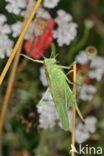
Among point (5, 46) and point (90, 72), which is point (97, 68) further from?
point (5, 46)

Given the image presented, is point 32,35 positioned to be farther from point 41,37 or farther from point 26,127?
point 26,127

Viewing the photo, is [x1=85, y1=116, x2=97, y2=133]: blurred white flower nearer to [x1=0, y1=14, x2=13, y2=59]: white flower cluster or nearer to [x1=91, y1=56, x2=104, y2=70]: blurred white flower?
[x1=91, y1=56, x2=104, y2=70]: blurred white flower

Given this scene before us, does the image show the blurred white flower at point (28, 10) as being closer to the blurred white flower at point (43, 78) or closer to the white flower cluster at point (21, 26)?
the white flower cluster at point (21, 26)

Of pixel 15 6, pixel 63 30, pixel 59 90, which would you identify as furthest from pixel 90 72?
pixel 59 90

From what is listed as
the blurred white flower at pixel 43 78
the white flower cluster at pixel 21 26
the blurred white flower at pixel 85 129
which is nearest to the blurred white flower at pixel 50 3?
the white flower cluster at pixel 21 26

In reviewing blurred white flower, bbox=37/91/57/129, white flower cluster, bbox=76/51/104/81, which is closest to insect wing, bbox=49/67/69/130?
blurred white flower, bbox=37/91/57/129
